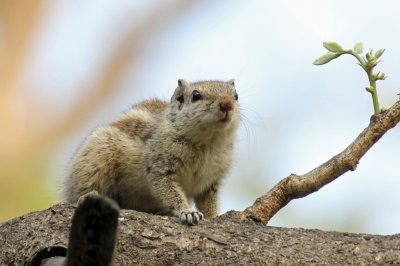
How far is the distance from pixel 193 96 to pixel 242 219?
2138 mm

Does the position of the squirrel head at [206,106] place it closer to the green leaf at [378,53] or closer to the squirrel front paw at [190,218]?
the squirrel front paw at [190,218]

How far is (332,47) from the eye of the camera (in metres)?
4.18

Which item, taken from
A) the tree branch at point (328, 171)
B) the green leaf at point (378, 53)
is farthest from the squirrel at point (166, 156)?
the green leaf at point (378, 53)

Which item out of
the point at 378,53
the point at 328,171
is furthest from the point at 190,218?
the point at 378,53

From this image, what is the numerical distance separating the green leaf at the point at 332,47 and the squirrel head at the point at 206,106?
164 centimetres

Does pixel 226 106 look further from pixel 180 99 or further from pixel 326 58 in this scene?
pixel 326 58

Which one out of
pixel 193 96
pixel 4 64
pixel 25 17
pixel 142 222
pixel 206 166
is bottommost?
pixel 142 222

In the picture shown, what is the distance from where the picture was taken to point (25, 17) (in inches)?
358

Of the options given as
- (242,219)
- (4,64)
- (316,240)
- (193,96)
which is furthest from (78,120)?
(316,240)

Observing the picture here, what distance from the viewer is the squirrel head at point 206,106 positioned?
5766 mm

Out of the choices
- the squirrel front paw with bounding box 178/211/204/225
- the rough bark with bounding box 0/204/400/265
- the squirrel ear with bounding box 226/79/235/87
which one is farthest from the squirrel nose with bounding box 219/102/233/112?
the rough bark with bounding box 0/204/400/265

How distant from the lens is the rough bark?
3.51m

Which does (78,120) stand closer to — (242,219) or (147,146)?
(147,146)

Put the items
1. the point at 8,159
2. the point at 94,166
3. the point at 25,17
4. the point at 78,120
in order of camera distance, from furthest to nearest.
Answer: the point at 25,17, the point at 78,120, the point at 8,159, the point at 94,166
